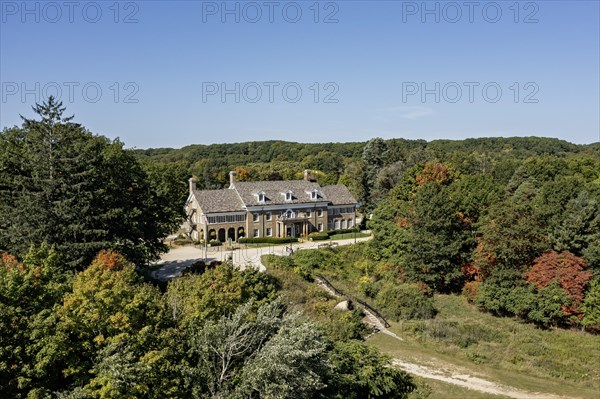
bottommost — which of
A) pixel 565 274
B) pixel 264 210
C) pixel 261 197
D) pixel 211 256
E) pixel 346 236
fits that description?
pixel 211 256

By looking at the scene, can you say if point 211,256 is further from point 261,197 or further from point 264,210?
point 261,197

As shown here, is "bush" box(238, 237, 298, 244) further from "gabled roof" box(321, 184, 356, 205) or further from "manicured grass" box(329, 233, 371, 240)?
"gabled roof" box(321, 184, 356, 205)

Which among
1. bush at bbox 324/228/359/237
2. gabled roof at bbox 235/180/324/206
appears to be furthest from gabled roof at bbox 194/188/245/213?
bush at bbox 324/228/359/237

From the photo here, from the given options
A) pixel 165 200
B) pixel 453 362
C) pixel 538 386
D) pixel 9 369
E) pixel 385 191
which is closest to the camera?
pixel 9 369

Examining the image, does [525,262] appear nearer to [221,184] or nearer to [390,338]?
[390,338]

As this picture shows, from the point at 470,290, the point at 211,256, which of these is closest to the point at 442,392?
the point at 470,290

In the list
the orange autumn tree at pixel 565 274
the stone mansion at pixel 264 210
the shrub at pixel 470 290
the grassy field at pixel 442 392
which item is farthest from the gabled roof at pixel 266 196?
the grassy field at pixel 442 392

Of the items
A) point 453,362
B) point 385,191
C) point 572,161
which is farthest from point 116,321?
point 572,161
